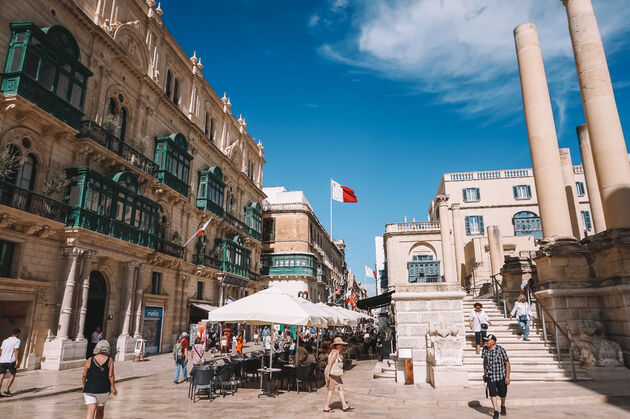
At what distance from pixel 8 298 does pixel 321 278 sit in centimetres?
3825

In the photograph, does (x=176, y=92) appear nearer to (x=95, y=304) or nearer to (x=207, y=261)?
(x=207, y=261)

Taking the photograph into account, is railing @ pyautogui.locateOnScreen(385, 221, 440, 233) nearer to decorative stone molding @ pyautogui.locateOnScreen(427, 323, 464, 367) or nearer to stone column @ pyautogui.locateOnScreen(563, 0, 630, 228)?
stone column @ pyautogui.locateOnScreen(563, 0, 630, 228)

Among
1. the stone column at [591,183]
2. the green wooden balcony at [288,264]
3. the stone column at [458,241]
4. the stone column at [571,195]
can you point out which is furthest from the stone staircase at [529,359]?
the green wooden balcony at [288,264]

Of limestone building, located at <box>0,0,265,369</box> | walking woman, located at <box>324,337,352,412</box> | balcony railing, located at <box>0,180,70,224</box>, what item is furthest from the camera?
limestone building, located at <box>0,0,265,369</box>

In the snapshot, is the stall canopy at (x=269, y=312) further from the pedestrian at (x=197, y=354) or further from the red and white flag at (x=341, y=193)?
the red and white flag at (x=341, y=193)

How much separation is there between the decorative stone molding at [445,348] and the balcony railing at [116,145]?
16645 millimetres

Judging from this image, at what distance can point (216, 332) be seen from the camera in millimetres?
29000

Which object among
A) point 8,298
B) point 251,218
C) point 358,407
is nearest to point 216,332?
point 251,218

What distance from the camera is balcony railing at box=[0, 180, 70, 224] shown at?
47.2 feet

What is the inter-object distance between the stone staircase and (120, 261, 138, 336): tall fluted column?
16.1m

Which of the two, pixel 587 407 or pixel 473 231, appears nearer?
pixel 587 407

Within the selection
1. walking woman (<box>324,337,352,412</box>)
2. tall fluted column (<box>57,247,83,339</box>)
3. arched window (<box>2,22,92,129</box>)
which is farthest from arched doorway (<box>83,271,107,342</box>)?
walking woman (<box>324,337,352,412</box>)

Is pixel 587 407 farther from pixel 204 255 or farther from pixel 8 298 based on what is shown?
pixel 204 255

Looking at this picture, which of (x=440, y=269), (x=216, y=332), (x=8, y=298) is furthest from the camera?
(x=440, y=269)
